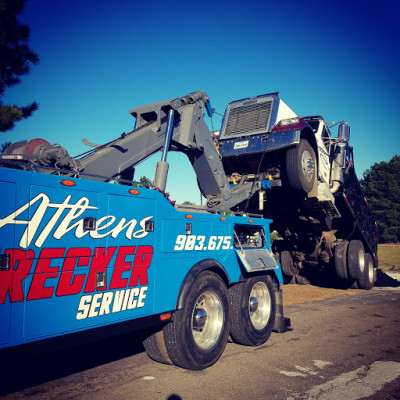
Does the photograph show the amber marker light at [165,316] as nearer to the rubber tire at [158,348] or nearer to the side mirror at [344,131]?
the rubber tire at [158,348]

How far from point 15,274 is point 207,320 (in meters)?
2.77

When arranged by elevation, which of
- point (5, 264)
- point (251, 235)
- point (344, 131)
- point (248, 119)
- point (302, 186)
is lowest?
point (5, 264)

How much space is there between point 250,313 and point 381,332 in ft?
8.51

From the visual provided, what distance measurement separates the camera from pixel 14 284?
269cm

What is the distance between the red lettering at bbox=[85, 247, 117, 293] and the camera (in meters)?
3.23

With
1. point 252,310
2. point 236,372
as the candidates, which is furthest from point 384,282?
point 236,372

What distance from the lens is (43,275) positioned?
2.88m

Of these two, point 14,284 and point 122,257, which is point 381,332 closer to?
point 122,257

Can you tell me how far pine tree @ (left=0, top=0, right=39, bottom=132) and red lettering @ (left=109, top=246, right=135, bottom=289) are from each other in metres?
8.72

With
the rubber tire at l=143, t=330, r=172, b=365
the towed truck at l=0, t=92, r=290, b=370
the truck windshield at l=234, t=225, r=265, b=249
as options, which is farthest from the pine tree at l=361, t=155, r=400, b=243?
the rubber tire at l=143, t=330, r=172, b=365

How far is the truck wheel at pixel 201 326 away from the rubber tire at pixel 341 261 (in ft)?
25.8

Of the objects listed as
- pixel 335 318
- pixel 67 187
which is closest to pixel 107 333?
pixel 67 187

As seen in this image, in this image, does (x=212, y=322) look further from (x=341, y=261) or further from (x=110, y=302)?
(x=341, y=261)

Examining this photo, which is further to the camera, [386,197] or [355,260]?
[386,197]
